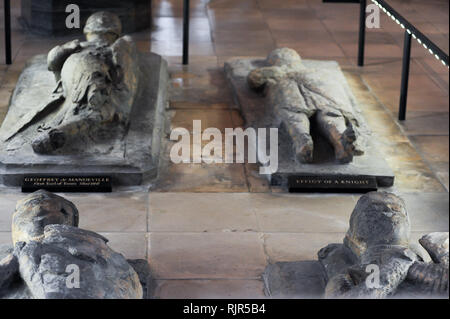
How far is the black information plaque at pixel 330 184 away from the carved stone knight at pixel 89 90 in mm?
1439

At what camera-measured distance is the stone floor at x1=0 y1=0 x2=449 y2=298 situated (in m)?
5.36

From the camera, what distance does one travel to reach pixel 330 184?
635cm

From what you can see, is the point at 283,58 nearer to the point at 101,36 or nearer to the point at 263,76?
the point at 263,76

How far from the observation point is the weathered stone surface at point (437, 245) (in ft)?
14.4

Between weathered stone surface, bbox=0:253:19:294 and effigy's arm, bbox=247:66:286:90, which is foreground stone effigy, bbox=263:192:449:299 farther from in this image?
effigy's arm, bbox=247:66:286:90

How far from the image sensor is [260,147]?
6.80 m

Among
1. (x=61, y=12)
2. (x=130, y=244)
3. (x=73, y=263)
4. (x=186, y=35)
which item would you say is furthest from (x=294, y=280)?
(x=61, y=12)

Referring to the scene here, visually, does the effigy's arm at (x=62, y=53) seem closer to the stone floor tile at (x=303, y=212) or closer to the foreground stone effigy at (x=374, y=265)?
the stone floor tile at (x=303, y=212)

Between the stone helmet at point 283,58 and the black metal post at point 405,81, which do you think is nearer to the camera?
the black metal post at point 405,81

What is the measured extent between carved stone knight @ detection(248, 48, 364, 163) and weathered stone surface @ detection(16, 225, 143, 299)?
97.5 inches

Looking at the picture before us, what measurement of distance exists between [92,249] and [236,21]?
698 cm

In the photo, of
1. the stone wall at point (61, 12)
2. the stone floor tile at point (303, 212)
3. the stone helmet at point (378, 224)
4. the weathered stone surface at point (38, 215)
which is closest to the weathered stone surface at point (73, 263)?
the weathered stone surface at point (38, 215)

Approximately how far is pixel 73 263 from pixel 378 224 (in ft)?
5.08
